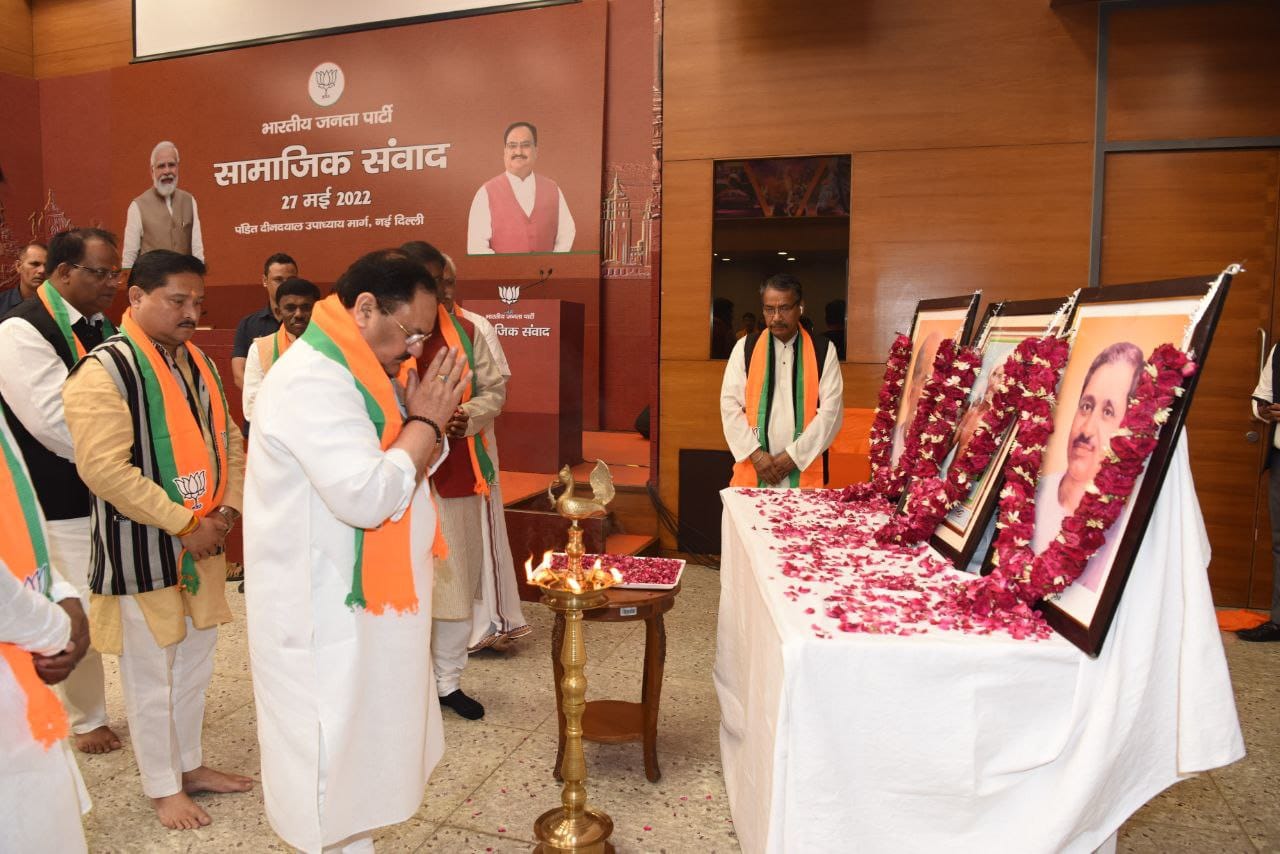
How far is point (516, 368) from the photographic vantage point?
5949 mm

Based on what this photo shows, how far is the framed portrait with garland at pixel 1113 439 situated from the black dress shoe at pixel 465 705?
2.28 metres

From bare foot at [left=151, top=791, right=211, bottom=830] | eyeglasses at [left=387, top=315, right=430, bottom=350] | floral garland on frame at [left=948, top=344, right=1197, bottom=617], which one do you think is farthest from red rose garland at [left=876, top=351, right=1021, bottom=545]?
bare foot at [left=151, top=791, right=211, bottom=830]

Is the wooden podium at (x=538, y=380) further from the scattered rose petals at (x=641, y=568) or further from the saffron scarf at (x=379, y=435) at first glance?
the saffron scarf at (x=379, y=435)

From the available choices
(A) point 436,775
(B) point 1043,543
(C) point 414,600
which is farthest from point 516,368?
(B) point 1043,543

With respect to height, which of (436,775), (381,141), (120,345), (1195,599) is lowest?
(436,775)

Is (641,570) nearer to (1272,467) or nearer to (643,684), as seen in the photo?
(643,684)

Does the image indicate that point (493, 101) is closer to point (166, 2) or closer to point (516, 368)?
point (516, 368)

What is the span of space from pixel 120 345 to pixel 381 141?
507 cm

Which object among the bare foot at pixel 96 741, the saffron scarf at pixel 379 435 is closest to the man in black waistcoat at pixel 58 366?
the bare foot at pixel 96 741

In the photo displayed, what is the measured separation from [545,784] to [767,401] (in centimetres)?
215

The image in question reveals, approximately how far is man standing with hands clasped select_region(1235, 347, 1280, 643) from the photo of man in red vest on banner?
446 centimetres

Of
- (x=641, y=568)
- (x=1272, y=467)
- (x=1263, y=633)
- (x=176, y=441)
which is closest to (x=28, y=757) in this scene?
(x=176, y=441)

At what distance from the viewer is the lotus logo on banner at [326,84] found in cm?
720

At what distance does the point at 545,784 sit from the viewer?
2918 mm
